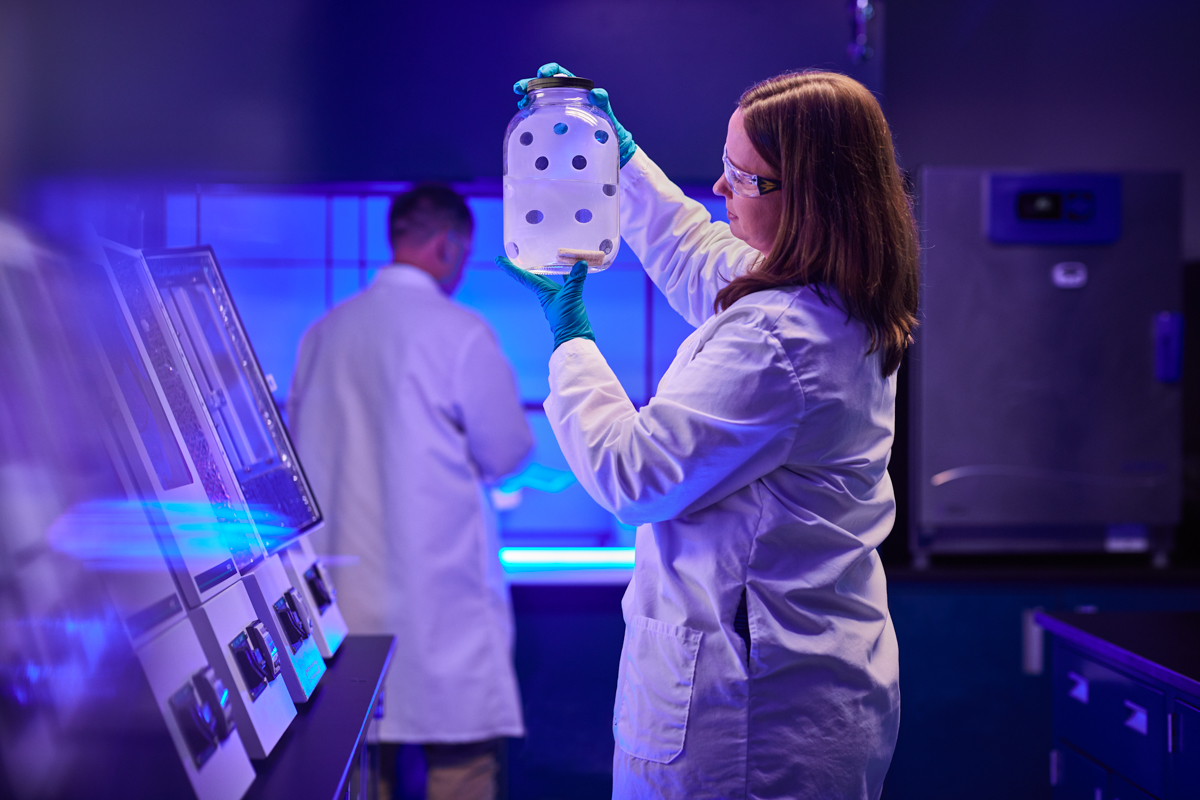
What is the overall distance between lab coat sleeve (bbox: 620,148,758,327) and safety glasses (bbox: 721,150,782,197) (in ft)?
0.70

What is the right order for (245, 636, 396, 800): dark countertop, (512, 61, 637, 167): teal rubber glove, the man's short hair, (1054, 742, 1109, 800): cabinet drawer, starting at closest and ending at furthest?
(245, 636, 396, 800): dark countertop, (512, 61, 637, 167): teal rubber glove, (1054, 742, 1109, 800): cabinet drawer, the man's short hair

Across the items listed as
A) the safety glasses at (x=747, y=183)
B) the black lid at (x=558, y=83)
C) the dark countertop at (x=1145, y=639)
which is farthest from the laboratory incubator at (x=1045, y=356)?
the black lid at (x=558, y=83)

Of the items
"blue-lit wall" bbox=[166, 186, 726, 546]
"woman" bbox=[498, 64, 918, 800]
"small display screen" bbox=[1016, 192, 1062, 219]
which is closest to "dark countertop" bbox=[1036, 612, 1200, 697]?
"woman" bbox=[498, 64, 918, 800]

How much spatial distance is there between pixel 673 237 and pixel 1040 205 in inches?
54.3

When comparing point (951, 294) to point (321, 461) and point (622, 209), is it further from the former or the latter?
point (321, 461)

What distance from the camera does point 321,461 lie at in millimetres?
2096

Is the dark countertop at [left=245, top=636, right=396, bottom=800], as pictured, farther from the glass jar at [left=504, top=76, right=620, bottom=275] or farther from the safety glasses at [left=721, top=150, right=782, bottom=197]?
the safety glasses at [left=721, top=150, right=782, bottom=197]

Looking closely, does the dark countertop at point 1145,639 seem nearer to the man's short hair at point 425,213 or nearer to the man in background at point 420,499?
the man in background at point 420,499

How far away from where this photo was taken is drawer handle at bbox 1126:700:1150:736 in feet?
4.71

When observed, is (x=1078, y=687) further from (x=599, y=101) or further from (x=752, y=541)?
(x=599, y=101)

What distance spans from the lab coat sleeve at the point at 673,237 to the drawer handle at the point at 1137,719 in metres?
0.94

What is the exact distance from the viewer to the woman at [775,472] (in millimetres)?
1045

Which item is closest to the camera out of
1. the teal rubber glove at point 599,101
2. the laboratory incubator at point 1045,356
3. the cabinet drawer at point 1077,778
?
the teal rubber glove at point 599,101

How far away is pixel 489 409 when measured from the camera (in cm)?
210
